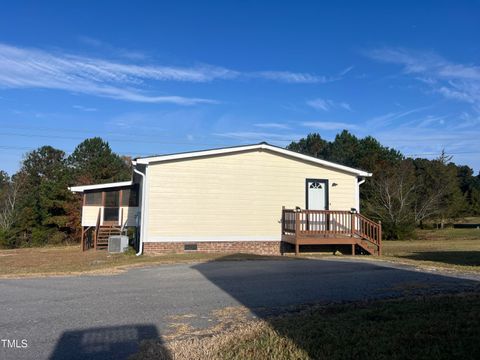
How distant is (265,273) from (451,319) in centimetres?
539

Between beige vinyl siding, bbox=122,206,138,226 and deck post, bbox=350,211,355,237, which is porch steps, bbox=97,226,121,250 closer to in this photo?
beige vinyl siding, bbox=122,206,138,226

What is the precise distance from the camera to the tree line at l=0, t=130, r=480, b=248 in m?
31.9

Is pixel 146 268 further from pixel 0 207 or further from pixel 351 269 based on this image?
pixel 0 207

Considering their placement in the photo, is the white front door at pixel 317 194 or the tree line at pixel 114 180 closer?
the white front door at pixel 317 194

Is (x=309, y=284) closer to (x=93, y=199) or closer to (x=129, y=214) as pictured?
(x=129, y=214)

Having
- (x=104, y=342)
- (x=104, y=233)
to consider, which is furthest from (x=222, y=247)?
(x=104, y=342)

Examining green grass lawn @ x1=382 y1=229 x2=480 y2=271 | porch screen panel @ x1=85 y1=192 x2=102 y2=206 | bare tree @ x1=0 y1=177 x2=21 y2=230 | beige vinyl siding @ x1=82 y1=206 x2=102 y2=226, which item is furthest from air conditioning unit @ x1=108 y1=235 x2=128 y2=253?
bare tree @ x1=0 y1=177 x2=21 y2=230

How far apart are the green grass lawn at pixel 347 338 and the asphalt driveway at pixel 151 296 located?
698mm

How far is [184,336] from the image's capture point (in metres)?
5.06

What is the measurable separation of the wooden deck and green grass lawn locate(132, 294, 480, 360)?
31.2ft

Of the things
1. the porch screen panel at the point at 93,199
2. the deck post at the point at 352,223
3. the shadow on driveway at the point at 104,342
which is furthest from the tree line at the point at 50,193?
the shadow on driveway at the point at 104,342

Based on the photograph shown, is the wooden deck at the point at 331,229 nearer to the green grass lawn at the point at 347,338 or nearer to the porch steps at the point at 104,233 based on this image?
the porch steps at the point at 104,233

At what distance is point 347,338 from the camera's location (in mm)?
4602

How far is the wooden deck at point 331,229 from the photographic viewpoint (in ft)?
51.0
